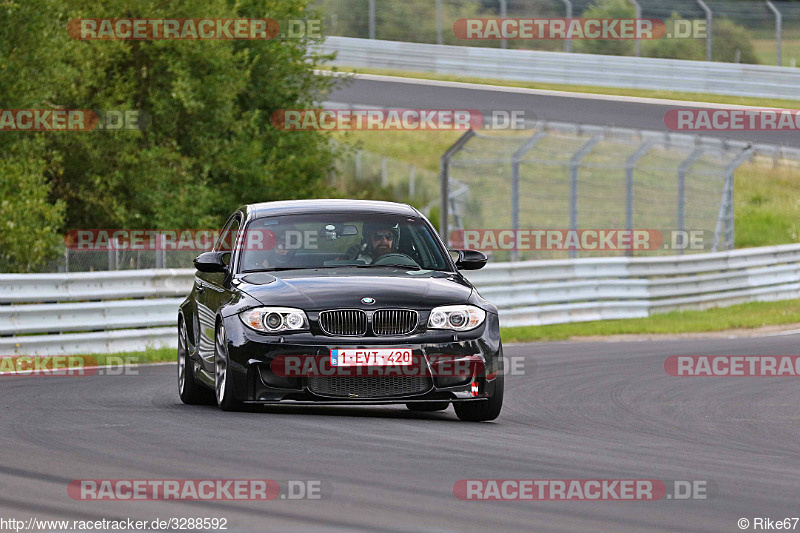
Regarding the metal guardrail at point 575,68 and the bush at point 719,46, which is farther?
the metal guardrail at point 575,68

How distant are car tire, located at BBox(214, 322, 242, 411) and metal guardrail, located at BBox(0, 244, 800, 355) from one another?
588 cm

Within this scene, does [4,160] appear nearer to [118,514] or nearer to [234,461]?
[234,461]

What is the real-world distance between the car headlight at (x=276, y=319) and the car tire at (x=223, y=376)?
12.0 inches

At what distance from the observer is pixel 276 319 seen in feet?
31.7

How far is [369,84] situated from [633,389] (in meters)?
31.3

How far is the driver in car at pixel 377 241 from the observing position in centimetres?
1072

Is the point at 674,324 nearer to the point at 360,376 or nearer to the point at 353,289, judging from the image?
the point at 353,289

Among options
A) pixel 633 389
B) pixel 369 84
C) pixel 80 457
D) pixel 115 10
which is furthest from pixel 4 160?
pixel 369 84

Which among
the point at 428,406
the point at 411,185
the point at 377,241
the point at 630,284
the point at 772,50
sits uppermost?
the point at 772,50

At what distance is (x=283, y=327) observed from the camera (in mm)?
9617

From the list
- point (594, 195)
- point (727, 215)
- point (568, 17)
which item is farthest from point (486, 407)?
point (594, 195)

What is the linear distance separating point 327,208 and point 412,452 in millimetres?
3299

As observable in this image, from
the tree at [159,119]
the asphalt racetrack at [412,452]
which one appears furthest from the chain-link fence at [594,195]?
the asphalt racetrack at [412,452]

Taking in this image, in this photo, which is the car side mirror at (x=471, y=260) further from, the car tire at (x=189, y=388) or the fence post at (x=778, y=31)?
the fence post at (x=778, y=31)
